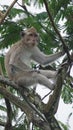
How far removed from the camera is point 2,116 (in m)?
7.44

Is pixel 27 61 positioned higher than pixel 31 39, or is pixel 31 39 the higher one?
pixel 31 39

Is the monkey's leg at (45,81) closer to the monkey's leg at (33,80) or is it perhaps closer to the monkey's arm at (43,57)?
the monkey's leg at (33,80)

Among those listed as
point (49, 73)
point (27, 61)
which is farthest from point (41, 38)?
point (27, 61)

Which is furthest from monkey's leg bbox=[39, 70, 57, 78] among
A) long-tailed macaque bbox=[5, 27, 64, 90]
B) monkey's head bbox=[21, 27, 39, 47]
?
monkey's head bbox=[21, 27, 39, 47]

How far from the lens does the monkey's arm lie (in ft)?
22.3

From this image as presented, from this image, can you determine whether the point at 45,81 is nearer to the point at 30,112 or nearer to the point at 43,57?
the point at 43,57

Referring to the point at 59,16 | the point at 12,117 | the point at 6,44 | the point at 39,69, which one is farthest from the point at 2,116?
the point at 59,16

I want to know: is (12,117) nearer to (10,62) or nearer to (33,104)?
(10,62)

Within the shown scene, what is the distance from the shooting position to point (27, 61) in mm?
7598

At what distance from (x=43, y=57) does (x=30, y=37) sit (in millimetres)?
385

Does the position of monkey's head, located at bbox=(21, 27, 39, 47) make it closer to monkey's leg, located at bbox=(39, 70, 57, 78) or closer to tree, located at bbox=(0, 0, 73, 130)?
tree, located at bbox=(0, 0, 73, 130)

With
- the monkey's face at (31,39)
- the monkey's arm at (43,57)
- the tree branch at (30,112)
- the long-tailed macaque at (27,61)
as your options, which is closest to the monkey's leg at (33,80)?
the long-tailed macaque at (27,61)

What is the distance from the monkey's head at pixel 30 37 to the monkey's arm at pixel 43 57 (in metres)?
0.15

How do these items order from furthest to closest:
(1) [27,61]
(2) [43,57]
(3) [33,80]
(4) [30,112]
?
(1) [27,61]
(2) [43,57]
(3) [33,80]
(4) [30,112]
